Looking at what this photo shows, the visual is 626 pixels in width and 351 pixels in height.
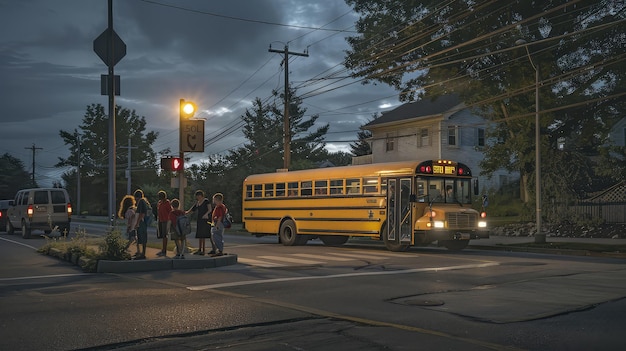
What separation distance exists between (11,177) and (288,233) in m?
77.6

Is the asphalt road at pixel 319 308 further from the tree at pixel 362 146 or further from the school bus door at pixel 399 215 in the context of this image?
the tree at pixel 362 146

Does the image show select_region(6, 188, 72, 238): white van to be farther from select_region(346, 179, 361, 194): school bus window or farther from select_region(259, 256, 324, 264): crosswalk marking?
select_region(259, 256, 324, 264): crosswalk marking

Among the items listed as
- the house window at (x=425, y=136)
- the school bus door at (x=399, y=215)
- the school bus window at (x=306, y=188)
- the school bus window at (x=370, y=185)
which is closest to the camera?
the school bus door at (x=399, y=215)

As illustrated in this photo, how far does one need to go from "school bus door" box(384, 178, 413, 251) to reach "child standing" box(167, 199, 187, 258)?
290 inches

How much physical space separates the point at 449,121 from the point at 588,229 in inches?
633

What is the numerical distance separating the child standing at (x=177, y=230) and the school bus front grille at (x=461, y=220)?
8.41 metres

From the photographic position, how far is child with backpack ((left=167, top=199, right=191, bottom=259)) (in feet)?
50.7

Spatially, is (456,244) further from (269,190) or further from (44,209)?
(44,209)

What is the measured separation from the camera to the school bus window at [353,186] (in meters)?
22.1

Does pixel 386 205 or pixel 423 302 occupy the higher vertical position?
pixel 386 205

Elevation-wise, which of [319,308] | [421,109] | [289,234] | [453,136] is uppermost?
[421,109]

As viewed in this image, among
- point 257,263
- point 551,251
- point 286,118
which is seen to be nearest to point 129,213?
point 257,263

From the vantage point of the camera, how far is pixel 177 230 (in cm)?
1554

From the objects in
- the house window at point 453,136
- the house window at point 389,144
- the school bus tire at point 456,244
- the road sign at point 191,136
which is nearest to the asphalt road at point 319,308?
the road sign at point 191,136
